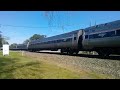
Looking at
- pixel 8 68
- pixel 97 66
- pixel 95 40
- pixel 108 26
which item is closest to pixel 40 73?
pixel 8 68

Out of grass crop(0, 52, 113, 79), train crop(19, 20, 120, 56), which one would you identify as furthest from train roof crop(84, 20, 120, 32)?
grass crop(0, 52, 113, 79)

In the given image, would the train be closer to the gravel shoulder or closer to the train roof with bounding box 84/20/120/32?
the train roof with bounding box 84/20/120/32

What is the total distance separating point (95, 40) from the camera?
2305 centimetres

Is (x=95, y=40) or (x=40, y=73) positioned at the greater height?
(x=95, y=40)

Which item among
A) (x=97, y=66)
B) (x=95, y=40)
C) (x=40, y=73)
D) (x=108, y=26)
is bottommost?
(x=40, y=73)

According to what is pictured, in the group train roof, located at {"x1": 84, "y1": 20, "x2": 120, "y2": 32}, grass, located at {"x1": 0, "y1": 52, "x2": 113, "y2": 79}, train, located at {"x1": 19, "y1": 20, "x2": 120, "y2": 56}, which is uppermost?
train roof, located at {"x1": 84, "y1": 20, "x2": 120, "y2": 32}

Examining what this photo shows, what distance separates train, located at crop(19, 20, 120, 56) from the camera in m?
19.8

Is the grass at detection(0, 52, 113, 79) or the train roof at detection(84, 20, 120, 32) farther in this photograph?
the train roof at detection(84, 20, 120, 32)

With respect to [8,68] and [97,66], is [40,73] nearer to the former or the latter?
[8,68]

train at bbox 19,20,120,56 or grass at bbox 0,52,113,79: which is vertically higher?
train at bbox 19,20,120,56

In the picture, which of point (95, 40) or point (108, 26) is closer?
point (108, 26)

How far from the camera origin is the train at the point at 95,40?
19.8 metres

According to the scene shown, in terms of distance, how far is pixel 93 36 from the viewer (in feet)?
77.6
